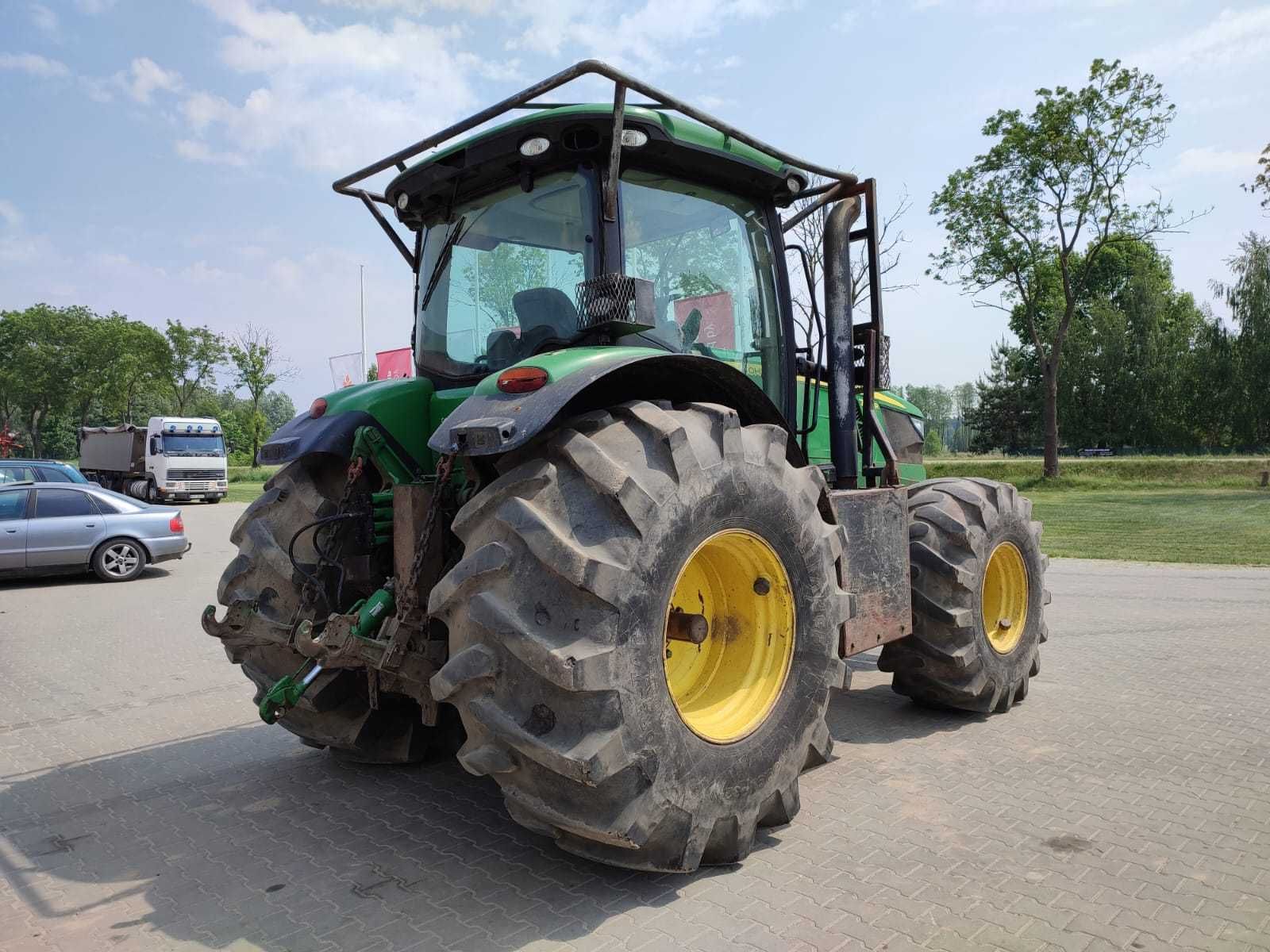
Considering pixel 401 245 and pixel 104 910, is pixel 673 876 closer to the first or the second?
pixel 104 910

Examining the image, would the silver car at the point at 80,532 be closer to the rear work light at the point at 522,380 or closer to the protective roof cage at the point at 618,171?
the protective roof cage at the point at 618,171

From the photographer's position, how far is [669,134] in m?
3.78

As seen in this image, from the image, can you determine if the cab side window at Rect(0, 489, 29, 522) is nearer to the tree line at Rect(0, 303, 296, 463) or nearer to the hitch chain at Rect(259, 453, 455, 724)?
the hitch chain at Rect(259, 453, 455, 724)

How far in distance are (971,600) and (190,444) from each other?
32990 mm

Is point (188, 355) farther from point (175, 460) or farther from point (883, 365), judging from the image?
point (883, 365)

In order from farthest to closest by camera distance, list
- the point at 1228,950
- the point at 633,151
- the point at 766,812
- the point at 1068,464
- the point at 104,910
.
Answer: the point at 1068,464 → the point at 633,151 → the point at 766,812 → the point at 104,910 → the point at 1228,950

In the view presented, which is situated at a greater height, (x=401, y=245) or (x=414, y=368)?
(x=401, y=245)

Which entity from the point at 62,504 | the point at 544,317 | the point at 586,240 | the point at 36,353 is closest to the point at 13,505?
the point at 62,504

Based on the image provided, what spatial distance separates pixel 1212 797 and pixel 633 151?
3.84 m

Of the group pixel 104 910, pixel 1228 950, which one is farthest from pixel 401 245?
pixel 1228 950

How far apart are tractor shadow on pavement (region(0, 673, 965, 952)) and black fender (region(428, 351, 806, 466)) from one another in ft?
5.25

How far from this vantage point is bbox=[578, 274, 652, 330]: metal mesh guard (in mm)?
3512

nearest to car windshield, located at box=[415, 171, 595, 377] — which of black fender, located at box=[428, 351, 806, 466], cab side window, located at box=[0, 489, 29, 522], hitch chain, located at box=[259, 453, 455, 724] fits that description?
black fender, located at box=[428, 351, 806, 466]

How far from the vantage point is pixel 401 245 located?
4.93 meters
